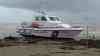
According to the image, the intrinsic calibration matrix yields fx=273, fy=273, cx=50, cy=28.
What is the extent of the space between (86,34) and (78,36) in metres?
0.73

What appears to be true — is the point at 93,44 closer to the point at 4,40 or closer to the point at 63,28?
the point at 63,28

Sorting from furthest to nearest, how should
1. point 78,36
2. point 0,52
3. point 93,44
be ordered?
1. point 78,36
2. point 93,44
3. point 0,52

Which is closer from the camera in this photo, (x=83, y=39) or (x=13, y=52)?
(x=13, y=52)

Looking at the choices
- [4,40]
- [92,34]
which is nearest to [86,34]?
[92,34]

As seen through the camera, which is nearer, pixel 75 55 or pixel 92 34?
pixel 75 55

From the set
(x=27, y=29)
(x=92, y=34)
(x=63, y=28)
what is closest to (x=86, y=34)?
(x=92, y=34)

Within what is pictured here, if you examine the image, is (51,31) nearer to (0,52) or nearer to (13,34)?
(13,34)

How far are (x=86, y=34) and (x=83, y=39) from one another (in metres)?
0.36

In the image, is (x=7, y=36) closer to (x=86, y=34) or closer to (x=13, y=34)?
(x=13, y=34)

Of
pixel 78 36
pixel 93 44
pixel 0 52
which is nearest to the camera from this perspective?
pixel 0 52

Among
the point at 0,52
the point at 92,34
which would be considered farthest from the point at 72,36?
the point at 0,52

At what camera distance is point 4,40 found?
1448cm

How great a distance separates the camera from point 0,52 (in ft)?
30.6

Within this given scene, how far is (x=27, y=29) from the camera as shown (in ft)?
50.1
